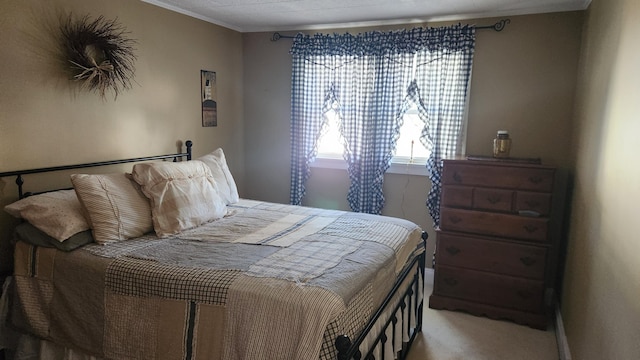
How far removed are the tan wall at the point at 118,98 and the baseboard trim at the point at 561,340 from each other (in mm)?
3064

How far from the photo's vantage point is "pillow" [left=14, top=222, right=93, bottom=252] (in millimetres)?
2115

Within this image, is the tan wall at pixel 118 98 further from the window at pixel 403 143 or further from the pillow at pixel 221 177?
the window at pixel 403 143

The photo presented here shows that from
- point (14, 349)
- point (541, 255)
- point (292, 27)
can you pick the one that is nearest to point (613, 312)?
point (541, 255)

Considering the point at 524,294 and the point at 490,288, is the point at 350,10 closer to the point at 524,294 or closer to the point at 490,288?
the point at 490,288

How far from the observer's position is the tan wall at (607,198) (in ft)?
4.77

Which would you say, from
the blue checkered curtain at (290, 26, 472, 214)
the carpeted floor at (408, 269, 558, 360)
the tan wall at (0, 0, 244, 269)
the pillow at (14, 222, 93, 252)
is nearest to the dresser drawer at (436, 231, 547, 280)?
the carpeted floor at (408, 269, 558, 360)

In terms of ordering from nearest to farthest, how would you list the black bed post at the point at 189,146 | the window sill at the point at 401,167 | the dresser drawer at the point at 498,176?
the dresser drawer at the point at 498,176 → the black bed post at the point at 189,146 → the window sill at the point at 401,167

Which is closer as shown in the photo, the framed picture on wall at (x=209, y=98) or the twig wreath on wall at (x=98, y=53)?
the twig wreath on wall at (x=98, y=53)

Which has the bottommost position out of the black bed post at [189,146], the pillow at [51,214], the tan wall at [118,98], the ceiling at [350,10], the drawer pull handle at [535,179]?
the pillow at [51,214]

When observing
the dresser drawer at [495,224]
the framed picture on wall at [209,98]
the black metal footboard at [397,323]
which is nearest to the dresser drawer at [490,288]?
the dresser drawer at [495,224]

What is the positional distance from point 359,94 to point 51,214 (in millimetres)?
2564

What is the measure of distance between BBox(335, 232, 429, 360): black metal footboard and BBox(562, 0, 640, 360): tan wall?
0.89m

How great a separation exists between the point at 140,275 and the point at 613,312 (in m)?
1.94

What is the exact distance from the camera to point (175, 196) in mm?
2543
